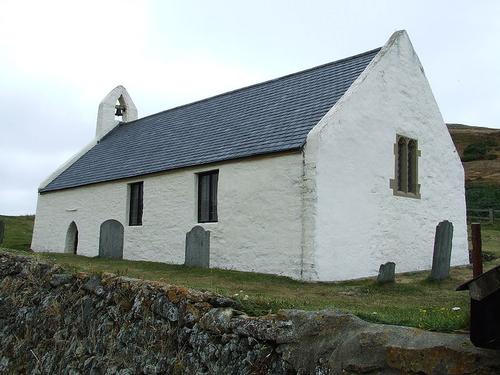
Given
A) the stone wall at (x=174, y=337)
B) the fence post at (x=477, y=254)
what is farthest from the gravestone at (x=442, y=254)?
the stone wall at (x=174, y=337)

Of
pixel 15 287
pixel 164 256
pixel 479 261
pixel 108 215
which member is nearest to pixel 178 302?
pixel 479 261

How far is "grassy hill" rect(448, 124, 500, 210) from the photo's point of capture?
3659 centimetres

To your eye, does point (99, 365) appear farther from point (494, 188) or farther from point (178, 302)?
point (494, 188)

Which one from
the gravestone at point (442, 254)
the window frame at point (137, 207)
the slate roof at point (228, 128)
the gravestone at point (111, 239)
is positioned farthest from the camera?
the window frame at point (137, 207)

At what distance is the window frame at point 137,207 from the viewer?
58.8 feet

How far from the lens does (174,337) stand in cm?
641

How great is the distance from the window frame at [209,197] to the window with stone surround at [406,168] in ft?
17.0

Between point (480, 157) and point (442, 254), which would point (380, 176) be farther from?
point (480, 157)

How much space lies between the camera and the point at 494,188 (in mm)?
38812

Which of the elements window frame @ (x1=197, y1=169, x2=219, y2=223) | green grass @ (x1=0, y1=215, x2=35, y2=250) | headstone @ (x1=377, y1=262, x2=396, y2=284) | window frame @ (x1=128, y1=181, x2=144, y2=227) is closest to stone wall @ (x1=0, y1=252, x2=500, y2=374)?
window frame @ (x1=197, y1=169, x2=219, y2=223)

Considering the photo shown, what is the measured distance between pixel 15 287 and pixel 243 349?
6940mm

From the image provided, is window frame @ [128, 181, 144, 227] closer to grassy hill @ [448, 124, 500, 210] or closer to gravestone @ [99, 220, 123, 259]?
gravestone @ [99, 220, 123, 259]

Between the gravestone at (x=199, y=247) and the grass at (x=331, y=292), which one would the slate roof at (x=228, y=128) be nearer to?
the gravestone at (x=199, y=247)

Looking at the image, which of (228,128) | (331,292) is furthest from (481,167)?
(331,292)
